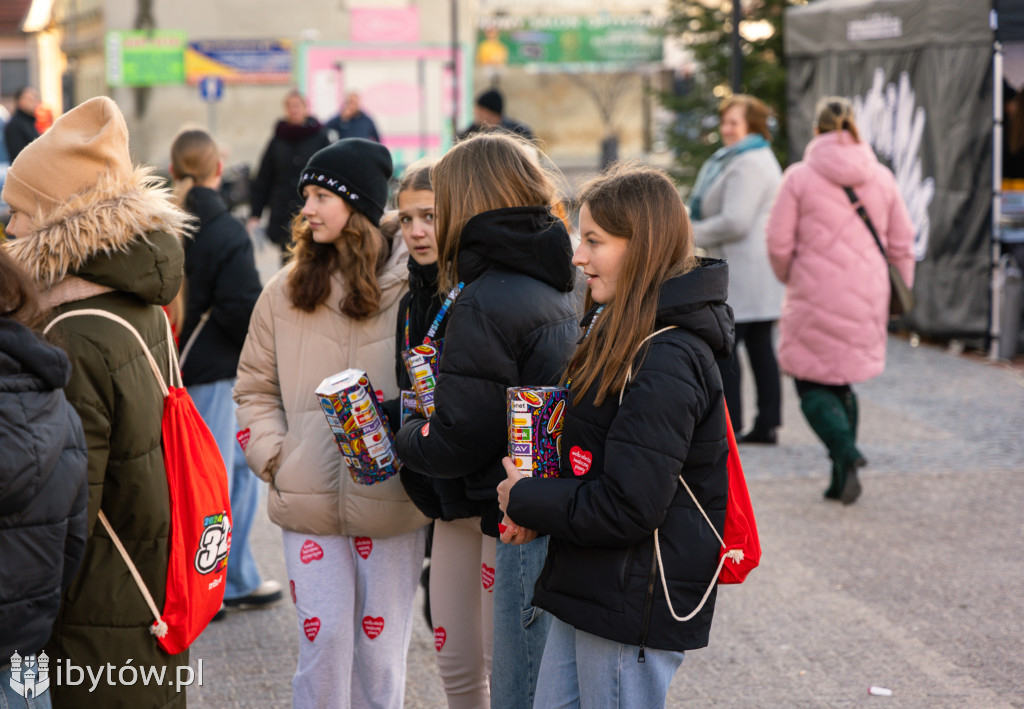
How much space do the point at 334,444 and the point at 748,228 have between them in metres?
4.55

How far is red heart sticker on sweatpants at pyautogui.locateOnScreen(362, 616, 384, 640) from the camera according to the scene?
11.3 ft

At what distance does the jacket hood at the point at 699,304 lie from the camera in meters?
2.48

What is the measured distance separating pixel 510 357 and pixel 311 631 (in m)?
1.11

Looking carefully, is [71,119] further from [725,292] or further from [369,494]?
[725,292]

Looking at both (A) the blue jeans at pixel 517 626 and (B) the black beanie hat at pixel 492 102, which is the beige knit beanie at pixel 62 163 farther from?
(B) the black beanie hat at pixel 492 102

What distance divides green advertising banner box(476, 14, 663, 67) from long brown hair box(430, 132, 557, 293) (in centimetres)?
4396

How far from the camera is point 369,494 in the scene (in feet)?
11.0

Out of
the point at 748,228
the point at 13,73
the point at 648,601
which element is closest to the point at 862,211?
the point at 748,228

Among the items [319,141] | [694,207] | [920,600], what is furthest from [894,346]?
[920,600]

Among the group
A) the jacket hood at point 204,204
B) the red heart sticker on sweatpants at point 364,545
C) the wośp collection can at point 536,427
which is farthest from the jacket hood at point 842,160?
the wośp collection can at point 536,427

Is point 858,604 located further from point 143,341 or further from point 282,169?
point 282,169

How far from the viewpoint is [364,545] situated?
11.3 feet

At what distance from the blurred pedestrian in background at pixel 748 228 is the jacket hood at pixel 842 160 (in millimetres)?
817

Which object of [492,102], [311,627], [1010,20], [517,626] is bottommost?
[311,627]
